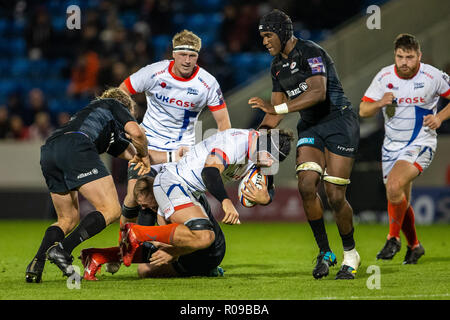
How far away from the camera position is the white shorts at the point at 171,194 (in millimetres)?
7102

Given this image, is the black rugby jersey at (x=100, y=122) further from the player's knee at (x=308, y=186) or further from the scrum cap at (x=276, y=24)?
the player's knee at (x=308, y=186)

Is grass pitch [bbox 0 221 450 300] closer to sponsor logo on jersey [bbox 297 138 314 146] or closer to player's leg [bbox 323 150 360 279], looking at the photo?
player's leg [bbox 323 150 360 279]

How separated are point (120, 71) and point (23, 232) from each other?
4.63m

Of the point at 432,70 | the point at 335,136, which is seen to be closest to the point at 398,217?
the point at 432,70

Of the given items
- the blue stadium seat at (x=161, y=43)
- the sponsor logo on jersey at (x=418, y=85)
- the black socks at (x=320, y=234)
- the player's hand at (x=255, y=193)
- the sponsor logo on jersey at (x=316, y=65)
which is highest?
the blue stadium seat at (x=161, y=43)

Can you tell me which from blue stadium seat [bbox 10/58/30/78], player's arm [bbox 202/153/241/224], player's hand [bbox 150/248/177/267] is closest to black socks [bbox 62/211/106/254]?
player's hand [bbox 150/248/177/267]

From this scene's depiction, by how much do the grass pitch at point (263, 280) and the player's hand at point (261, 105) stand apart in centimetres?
149

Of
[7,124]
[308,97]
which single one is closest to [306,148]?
[308,97]

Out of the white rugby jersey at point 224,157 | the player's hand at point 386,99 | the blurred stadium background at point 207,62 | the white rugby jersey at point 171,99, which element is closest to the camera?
the white rugby jersey at point 224,157

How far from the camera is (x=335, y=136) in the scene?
7.55 meters

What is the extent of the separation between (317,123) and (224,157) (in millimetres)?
1162

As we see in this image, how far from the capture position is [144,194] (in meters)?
7.56

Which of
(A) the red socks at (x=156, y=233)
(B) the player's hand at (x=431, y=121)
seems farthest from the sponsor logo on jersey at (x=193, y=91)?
(B) the player's hand at (x=431, y=121)

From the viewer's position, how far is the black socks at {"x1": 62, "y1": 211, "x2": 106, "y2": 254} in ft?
22.5
